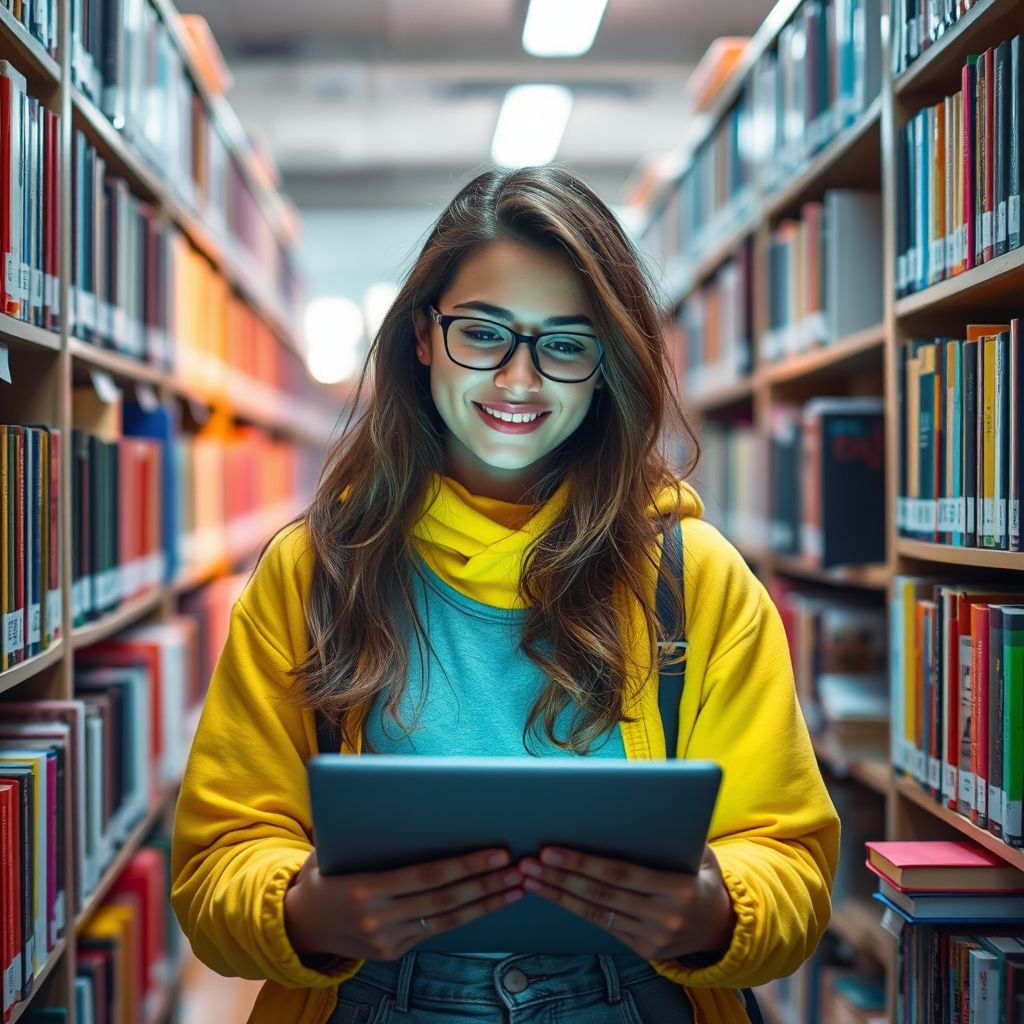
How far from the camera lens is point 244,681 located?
1241 millimetres

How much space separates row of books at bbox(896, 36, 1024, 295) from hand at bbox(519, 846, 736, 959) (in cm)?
85

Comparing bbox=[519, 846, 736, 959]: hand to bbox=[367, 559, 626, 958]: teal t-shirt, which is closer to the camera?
bbox=[519, 846, 736, 959]: hand

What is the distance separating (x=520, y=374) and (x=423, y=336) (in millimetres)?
171

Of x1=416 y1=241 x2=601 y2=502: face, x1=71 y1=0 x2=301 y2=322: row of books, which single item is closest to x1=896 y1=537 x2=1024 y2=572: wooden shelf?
x1=416 y1=241 x2=601 y2=502: face

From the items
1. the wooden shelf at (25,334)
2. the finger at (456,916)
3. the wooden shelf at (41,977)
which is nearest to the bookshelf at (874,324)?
the finger at (456,916)

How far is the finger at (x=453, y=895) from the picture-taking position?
Answer: 3.43 feet

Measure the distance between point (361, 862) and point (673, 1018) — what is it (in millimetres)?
400

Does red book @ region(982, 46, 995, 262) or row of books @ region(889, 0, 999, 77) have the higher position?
row of books @ region(889, 0, 999, 77)

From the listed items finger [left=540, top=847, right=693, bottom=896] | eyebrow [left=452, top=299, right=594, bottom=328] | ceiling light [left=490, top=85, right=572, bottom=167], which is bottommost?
finger [left=540, top=847, right=693, bottom=896]

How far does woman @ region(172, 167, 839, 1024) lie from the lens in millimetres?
1104

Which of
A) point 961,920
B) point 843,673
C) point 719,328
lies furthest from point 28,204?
point 719,328

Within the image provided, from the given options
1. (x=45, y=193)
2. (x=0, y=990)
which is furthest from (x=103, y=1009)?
(x=45, y=193)

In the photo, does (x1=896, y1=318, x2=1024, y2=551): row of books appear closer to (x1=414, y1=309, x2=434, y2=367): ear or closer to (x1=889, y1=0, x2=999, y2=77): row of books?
(x1=889, y1=0, x2=999, y2=77): row of books

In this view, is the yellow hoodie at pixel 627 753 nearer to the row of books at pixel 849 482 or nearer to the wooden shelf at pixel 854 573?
the wooden shelf at pixel 854 573
